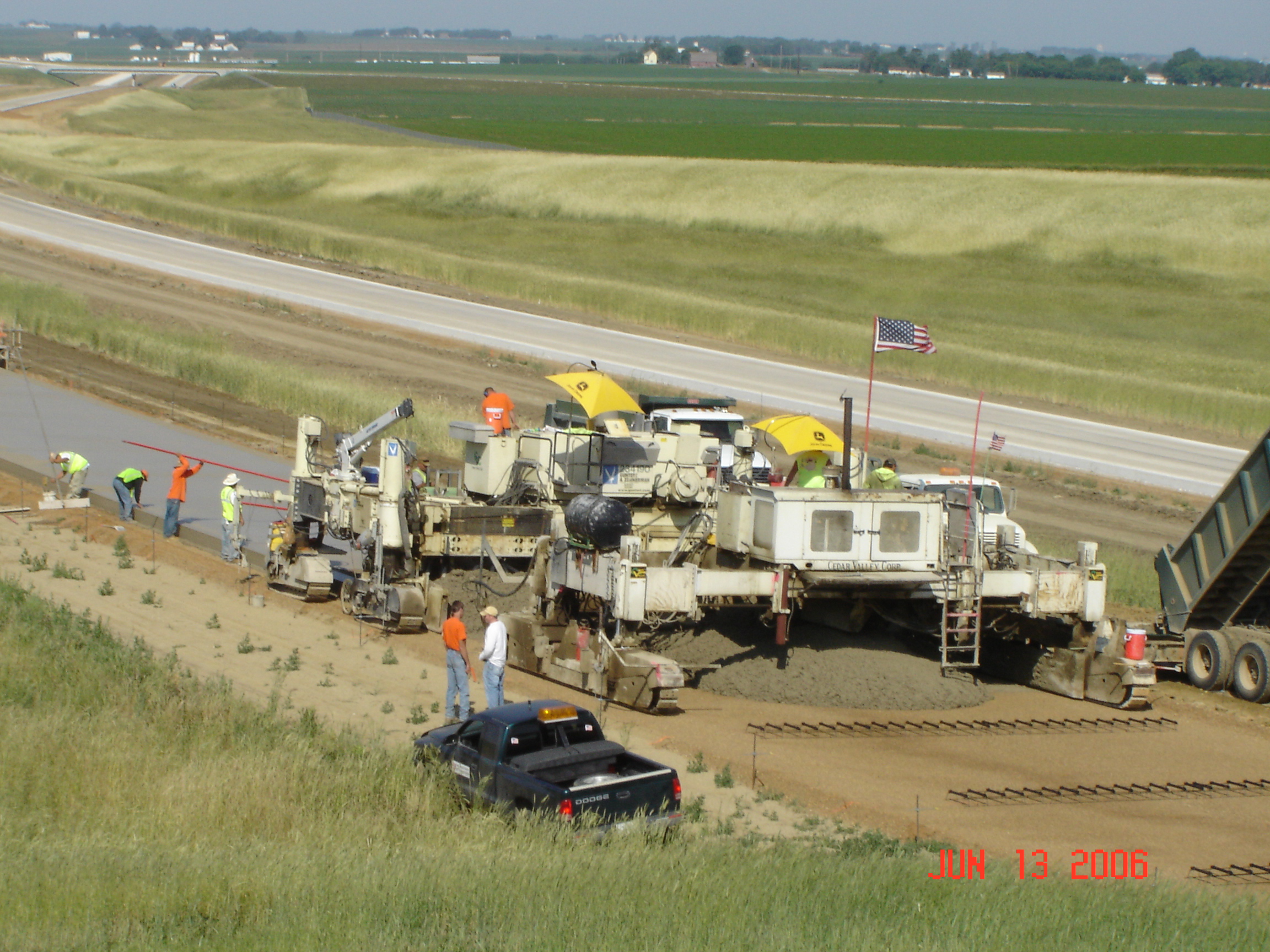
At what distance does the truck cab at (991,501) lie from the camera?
21203 millimetres

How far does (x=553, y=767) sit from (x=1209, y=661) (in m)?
10.7

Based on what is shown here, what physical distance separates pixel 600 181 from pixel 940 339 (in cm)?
3869

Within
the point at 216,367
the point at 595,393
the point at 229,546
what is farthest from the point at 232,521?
the point at 216,367

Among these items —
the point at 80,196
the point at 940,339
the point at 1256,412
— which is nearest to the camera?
the point at 1256,412

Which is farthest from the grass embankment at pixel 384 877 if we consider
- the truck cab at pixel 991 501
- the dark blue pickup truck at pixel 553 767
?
the truck cab at pixel 991 501

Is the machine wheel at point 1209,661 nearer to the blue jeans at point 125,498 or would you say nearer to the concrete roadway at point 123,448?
the concrete roadway at point 123,448

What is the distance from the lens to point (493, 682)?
642 inches

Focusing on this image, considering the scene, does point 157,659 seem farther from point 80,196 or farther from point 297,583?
point 80,196

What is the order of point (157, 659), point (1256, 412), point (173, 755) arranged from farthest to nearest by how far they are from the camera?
point (1256, 412) < point (157, 659) < point (173, 755)

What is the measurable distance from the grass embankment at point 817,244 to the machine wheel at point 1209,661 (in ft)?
81.9

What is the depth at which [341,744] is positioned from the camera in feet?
47.5

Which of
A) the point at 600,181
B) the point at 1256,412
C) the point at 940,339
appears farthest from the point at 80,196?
the point at 1256,412

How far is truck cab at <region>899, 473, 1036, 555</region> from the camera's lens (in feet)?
69.6

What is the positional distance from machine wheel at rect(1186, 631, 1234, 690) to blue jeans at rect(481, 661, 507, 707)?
376 inches
